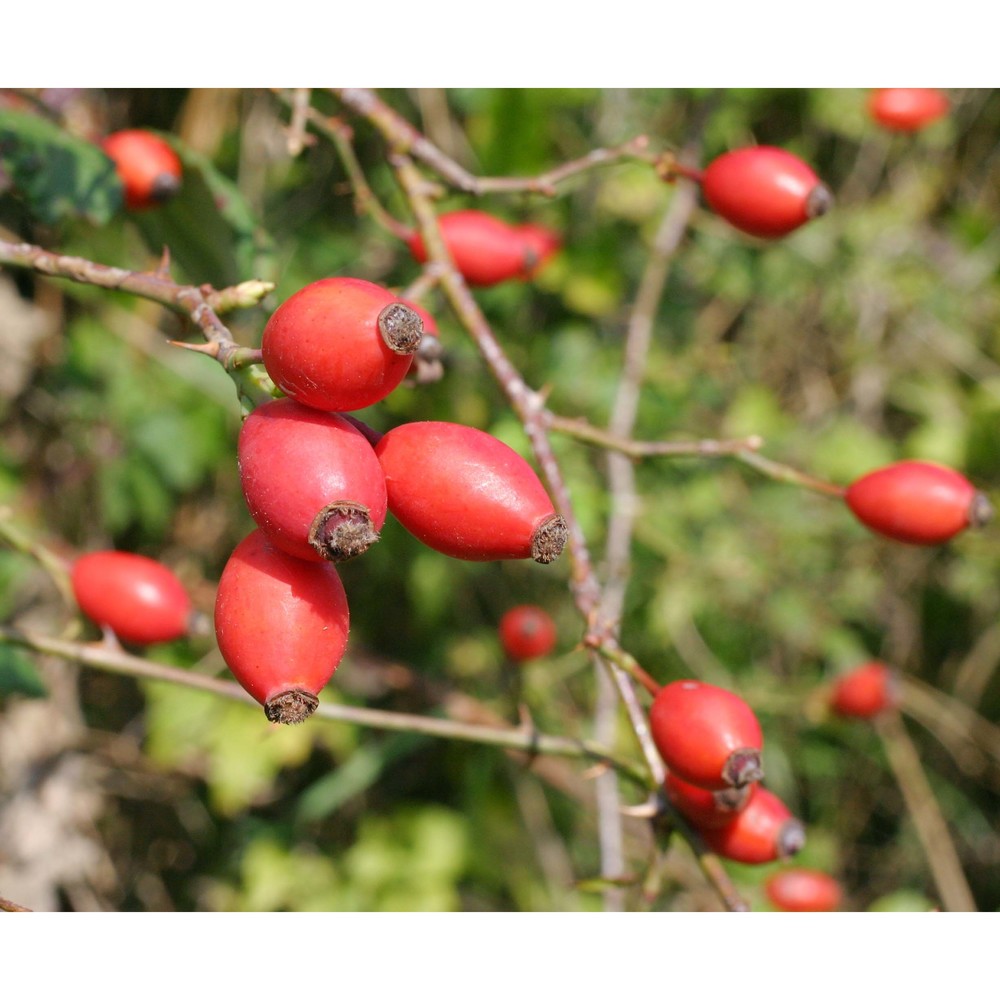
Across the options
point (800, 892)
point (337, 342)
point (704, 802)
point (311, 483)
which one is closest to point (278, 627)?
point (311, 483)

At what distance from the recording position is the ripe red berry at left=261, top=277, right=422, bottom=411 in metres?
0.85

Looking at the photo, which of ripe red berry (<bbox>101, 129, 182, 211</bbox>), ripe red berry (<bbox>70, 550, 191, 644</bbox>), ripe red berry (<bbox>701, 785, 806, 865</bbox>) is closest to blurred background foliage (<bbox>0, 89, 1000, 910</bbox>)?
ripe red berry (<bbox>101, 129, 182, 211</bbox>)

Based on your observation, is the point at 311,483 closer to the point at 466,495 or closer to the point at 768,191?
the point at 466,495

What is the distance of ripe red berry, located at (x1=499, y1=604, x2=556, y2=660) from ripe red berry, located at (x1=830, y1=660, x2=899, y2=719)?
3.78ft

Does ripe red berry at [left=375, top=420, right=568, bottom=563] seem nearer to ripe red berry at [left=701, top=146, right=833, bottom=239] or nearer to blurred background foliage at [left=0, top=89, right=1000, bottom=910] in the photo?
ripe red berry at [left=701, top=146, right=833, bottom=239]

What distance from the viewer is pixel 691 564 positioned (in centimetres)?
294

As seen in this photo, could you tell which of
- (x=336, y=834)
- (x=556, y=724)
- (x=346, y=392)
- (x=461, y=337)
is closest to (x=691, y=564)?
(x=556, y=724)

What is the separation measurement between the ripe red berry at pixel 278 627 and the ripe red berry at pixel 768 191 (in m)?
1.10

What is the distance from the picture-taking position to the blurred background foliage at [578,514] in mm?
2740

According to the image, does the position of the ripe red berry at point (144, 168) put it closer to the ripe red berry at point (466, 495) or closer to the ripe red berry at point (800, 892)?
the ripe red berry at point (466, 495)

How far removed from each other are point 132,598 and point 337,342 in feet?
3.05

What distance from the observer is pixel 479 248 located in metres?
1.80

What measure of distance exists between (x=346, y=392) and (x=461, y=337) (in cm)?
177

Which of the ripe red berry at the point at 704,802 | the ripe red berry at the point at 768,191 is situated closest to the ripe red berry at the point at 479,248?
the ripe red berry at the point at 768,191
